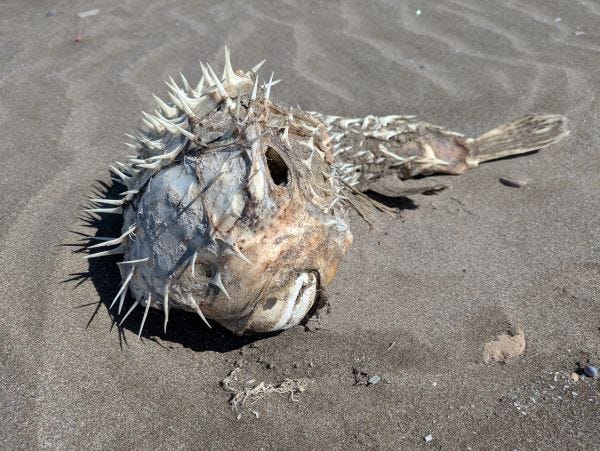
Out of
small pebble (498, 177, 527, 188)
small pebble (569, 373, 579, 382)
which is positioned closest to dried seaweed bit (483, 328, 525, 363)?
small pebble (569, 373, 579, 382)

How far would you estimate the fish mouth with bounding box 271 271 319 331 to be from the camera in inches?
70.1

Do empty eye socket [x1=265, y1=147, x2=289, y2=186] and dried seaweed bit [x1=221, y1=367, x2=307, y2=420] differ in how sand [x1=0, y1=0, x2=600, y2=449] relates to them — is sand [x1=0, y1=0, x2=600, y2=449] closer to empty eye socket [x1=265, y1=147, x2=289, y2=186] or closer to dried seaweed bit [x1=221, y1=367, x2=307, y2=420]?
dried seaweed bit [x1=221, y1=367, x2=307, y2=420]

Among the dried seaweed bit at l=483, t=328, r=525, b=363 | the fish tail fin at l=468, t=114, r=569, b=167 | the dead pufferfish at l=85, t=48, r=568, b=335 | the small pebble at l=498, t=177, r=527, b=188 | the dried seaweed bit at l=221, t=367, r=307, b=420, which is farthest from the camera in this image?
the fish tail fin at l=468, t=114, r=569, b=167

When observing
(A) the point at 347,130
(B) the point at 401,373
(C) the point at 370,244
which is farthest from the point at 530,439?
(A) the point at 347,130

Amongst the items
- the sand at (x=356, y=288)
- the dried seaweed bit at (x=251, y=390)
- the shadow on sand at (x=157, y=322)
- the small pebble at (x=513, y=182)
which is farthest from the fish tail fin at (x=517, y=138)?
the dried seaweed bit at (x=251, y=390)

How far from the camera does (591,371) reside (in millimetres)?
1814

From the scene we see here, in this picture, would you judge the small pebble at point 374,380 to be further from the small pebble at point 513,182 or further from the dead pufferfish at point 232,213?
the small pebble at point 513,182

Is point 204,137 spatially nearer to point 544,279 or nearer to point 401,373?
point 401,373

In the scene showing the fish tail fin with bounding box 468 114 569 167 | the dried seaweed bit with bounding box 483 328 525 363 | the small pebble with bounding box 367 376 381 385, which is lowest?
the small pebble with bounding box 367 376 381 385

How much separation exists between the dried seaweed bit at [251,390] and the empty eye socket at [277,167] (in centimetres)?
61

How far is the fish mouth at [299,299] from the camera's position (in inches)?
70.1

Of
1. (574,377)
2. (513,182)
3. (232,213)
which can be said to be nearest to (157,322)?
(232,213)

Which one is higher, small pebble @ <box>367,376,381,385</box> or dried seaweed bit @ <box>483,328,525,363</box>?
dried seaweed bit @ <box>483,328,525,363</box>

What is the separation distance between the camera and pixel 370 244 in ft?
7.89
